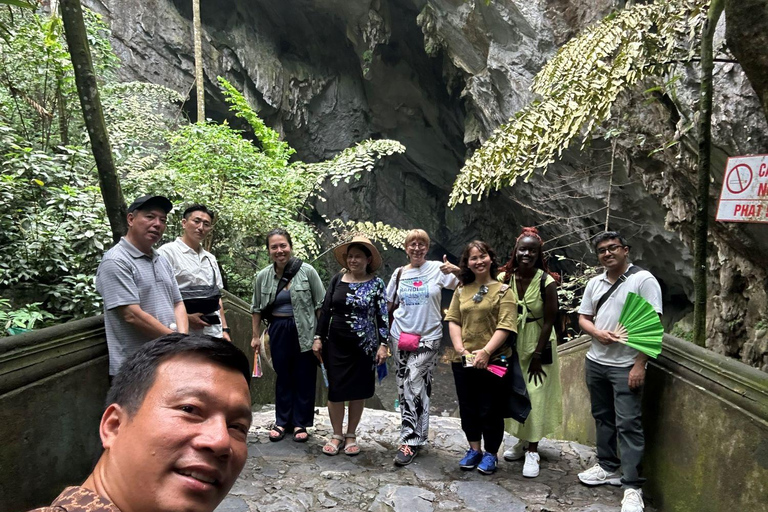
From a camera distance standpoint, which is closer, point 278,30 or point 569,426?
point 569,426

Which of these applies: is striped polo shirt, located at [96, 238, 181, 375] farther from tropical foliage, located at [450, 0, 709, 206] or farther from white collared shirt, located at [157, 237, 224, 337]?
tropical foliage, located at [450, 0, 709, 206]

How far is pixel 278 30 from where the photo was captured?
1655 cm

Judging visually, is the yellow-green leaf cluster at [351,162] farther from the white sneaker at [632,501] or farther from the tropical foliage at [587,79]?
the white sneaker at [632,501]

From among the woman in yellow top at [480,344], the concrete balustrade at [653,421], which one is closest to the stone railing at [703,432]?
the concrete balustrade at [653,421]

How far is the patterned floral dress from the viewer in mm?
3354

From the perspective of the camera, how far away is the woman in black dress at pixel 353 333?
3.36m

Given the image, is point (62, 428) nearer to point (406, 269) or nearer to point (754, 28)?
point (406, 269)

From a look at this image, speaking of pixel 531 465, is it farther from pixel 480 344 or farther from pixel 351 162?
pixel 351 162

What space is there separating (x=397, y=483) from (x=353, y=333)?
100cm

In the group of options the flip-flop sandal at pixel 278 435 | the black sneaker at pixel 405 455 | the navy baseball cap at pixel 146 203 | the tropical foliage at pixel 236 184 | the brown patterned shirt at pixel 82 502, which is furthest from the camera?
the tropical foliage at pixel 236 184

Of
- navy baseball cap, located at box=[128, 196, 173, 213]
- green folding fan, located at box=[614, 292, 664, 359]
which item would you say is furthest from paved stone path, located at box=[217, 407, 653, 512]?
navy baseball cap, located at box=[128, 196, 173, 213]

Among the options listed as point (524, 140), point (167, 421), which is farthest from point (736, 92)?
point (167, 421)

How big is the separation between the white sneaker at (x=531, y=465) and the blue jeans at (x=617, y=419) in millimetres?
399

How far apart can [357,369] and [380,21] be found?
12.8 metres
